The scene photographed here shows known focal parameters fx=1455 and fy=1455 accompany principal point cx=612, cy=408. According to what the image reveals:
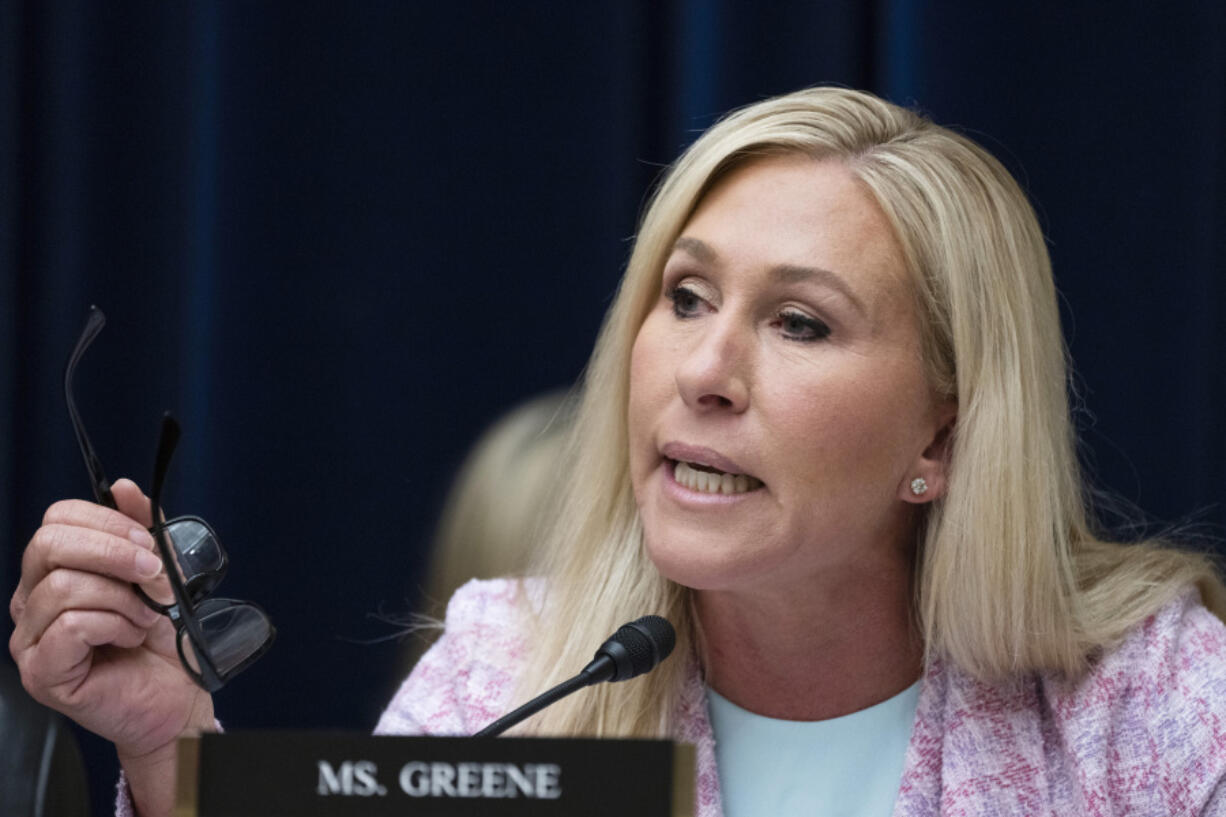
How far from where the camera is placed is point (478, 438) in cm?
187

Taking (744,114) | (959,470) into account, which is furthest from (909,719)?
(744,114)

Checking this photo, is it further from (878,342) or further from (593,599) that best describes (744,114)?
(593,599)

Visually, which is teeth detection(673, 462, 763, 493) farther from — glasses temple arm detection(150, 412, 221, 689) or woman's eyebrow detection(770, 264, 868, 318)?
glasses temple arm detection(150, 412, 221, 689)

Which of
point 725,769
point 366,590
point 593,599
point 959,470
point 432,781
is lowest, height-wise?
point 366,590

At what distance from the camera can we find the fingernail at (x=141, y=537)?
1.03m

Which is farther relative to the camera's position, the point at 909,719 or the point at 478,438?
the point at 478,438

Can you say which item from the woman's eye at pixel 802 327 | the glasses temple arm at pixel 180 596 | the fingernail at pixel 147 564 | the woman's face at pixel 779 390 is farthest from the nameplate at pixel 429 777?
the woman's eye at pixel 802 327

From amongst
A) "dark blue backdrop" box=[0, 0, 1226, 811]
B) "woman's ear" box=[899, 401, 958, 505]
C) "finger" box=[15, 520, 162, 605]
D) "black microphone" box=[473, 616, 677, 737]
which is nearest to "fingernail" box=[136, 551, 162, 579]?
"finger" box=[15, 520, 162, 605]

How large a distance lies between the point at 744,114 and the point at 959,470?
1.27 feet

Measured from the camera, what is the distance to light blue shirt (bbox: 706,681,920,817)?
129 centimetres

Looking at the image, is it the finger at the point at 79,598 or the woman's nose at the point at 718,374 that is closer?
the finger at the point at 79,598

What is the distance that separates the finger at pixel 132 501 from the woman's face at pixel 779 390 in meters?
0.41

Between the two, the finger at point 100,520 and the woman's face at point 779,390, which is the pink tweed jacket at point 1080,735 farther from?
the finger at point 100,520

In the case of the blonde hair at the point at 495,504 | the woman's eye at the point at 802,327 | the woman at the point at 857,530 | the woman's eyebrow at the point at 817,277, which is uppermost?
the woman's eyebrow at the point at 817,277
